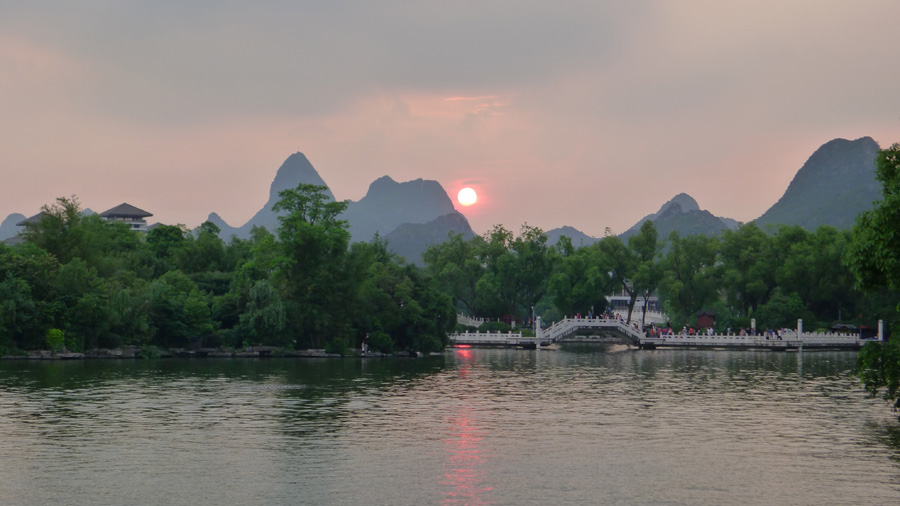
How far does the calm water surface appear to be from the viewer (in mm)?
22922

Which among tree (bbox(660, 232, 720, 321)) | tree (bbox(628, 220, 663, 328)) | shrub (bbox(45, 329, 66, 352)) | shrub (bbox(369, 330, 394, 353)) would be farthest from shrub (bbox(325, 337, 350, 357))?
tree (bbox(660, 232, 720, 321))

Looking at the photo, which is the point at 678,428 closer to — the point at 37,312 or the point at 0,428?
the point at 0,428

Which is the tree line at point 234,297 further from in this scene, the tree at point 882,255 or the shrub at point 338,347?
the tree at point 882,255

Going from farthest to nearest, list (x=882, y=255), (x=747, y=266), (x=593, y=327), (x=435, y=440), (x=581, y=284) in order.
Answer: (x=581, y=284)
(x=747, y=266)
(x=593, y=327)
(x=882, y=255)
(x=435, y=440)

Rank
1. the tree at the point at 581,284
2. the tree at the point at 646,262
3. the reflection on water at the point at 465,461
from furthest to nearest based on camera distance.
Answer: the tree at the point at 581,284, the tree at the point at 646,262, the reflection on water at the point at 465,461

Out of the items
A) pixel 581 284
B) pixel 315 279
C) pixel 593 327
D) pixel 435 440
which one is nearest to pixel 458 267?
pixel 581 284

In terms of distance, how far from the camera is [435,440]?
100 ft

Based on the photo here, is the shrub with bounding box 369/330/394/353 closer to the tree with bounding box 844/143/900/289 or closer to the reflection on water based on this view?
the reflection on water

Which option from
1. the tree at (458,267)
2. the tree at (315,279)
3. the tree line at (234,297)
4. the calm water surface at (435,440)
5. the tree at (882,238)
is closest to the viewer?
the calm water surface at (435,440)

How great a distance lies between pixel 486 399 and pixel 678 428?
11816 millimetres

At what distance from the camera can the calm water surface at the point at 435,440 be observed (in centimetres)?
2292

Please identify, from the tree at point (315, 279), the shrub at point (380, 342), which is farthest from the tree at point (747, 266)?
the tree at point (315, 279)

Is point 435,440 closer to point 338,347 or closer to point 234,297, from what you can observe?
point 338,347

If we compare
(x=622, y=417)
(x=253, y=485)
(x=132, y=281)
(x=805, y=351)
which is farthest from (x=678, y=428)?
(x=805, y=351)
